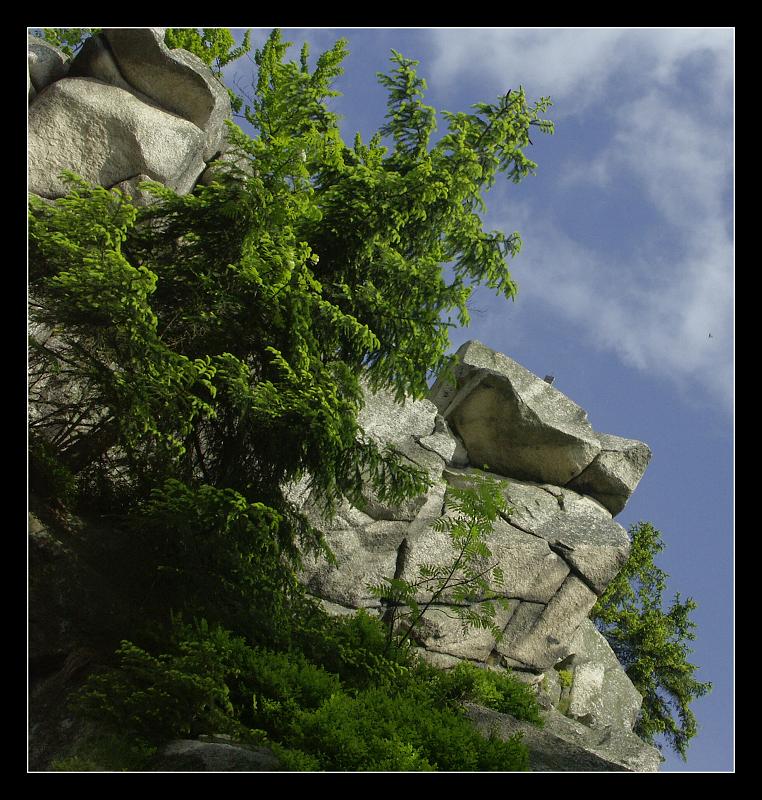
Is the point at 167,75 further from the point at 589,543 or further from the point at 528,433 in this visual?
the point at 589,543

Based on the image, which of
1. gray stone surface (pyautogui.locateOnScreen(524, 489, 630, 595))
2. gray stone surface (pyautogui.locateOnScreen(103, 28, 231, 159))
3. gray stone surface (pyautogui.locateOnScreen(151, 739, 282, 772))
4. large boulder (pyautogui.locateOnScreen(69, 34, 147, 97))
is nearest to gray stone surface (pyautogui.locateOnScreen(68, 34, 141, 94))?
large boulder (pyautogui.locateOnScreen(69, 34, 147, 97))

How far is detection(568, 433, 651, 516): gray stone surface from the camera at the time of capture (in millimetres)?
18203

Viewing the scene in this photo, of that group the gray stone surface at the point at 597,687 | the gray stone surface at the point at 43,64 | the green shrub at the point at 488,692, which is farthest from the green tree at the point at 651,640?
the gray stone surface at the point at 43,64

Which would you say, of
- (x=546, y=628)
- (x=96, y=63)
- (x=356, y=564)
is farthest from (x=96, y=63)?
(x=546, y=628)

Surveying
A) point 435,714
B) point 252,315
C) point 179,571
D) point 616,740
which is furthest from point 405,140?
point 616,740

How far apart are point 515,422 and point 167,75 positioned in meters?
10.0

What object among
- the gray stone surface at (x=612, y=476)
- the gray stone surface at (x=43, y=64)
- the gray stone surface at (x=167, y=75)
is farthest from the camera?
the gray stone surface at (x=612, y=476)

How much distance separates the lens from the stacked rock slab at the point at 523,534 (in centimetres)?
1432

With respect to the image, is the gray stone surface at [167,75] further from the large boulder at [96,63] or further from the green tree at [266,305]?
the green tree at [266,305]

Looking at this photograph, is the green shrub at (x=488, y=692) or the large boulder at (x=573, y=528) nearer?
the green shrub at (x=488, y=692)

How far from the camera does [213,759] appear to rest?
6.95 meters

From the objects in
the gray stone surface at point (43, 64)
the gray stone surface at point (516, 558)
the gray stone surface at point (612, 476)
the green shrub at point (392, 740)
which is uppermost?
the gray stone surface at point (43, 64)

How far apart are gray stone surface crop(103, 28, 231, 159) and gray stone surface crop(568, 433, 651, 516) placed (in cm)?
1078

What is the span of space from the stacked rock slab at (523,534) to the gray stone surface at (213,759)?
500 cm
